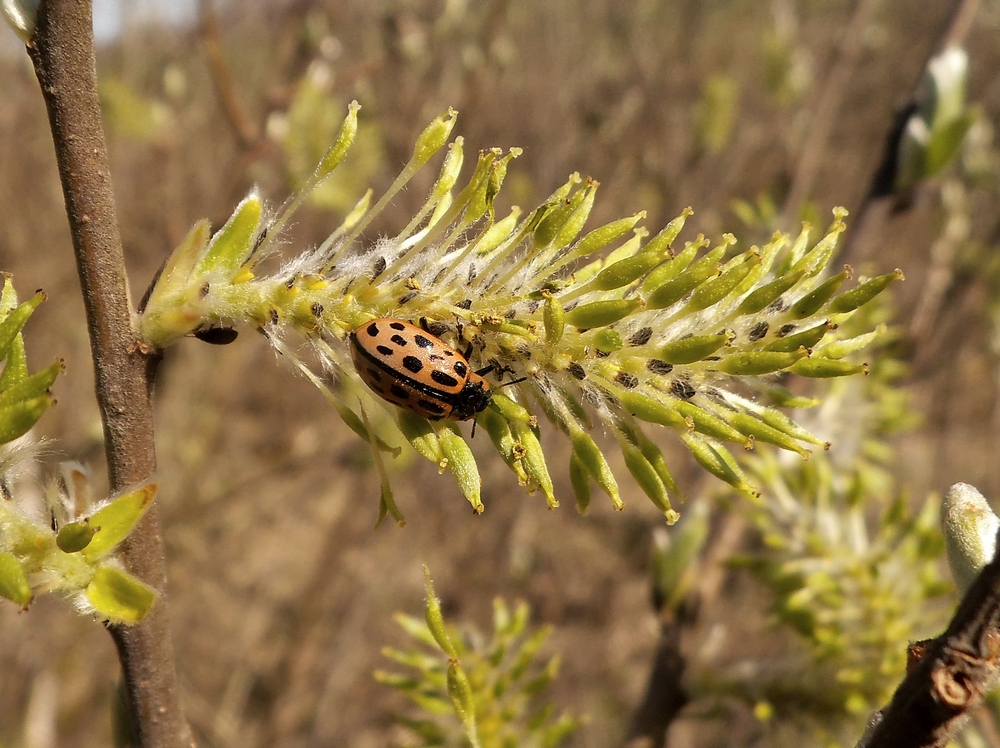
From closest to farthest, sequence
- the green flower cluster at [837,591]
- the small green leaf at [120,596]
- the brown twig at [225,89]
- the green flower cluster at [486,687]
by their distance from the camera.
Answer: the small green leaf at [120,596]
the green flower cluster at [486,687]
the green flower cluster at [837,591]
the brown twig at [225,89]

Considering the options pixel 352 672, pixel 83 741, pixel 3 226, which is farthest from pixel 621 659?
pixel 3 226

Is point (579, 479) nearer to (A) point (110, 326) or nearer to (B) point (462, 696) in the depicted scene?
(B) point (462, 696)

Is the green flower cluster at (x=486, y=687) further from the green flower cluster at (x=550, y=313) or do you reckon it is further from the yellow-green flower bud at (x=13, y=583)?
the yellow-green flower bud at (x=13, y=583)

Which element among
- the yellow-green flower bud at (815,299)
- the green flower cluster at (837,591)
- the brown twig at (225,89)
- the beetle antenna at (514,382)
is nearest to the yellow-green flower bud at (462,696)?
the beetle antenna at (514,382)

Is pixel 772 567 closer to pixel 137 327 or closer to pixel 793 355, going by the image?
pixel 793 355

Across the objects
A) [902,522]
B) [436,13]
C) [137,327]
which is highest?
[436,13]

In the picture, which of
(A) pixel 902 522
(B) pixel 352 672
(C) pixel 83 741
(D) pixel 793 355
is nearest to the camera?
(D) pixel 793 355

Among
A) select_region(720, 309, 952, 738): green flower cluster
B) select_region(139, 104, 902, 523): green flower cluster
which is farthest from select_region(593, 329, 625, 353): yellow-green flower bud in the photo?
select_region(720, 309, 952, 738): green flower cluster
